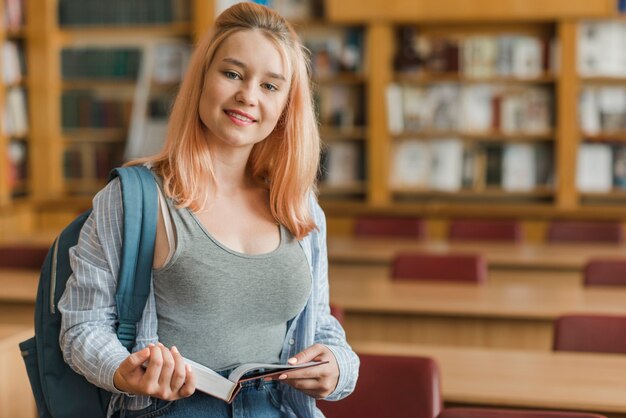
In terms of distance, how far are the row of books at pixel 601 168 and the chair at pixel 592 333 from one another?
13.3ft

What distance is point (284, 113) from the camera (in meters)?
1.93

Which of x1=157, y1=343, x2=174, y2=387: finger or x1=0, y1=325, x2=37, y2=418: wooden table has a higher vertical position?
x1=157, y1=343, x2=174, y2=387: finger

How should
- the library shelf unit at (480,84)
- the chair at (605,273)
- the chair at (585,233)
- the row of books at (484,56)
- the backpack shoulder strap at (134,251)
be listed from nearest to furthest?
the backpack shoulder strap at (134,251) → the chair at (605,273) → the chair at (585,233) → the library shelf unit at (480,84) → the row of books at (484,56)

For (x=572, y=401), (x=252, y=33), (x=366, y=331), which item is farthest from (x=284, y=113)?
(x=366, y=331)

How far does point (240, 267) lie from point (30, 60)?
20.5 ft

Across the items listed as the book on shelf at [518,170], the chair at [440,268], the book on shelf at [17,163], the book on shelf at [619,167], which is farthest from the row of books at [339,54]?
the chair at [440,268]

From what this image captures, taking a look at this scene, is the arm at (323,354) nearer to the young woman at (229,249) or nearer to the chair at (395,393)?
the young woman at (229,249)

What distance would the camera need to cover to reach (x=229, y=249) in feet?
5.79

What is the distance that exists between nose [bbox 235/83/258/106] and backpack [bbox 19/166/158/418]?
0.71 feet

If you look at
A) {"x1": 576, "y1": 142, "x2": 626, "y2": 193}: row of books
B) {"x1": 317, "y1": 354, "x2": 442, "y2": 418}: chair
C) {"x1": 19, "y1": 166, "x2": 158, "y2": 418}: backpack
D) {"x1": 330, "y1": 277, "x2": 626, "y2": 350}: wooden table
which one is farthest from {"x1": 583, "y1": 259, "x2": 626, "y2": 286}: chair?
{"x1": 19, "y1": 166, "x2": 158, "y2": 418}: backpack

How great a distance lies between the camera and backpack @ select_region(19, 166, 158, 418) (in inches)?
66.9

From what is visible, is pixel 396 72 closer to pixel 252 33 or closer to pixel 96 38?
pixel 96 38

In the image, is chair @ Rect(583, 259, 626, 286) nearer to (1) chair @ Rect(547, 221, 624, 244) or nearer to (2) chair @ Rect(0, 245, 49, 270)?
(1) chair @ Rect(547, 221, 624, 244)

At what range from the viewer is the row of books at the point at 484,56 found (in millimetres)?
7094
